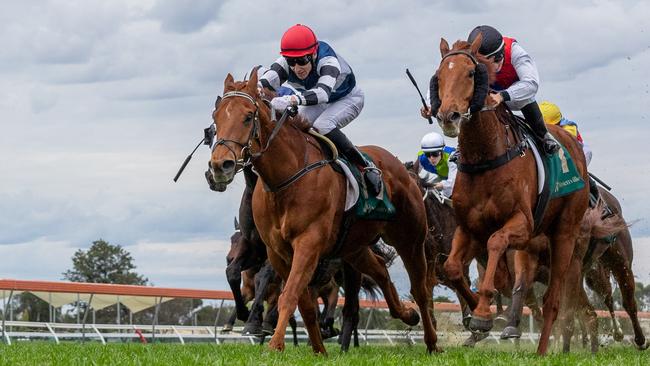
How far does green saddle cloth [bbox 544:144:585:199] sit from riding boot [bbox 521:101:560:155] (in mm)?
96

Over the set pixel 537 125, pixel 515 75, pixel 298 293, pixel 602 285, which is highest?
pixel 515 75

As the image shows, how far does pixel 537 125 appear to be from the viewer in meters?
8.69

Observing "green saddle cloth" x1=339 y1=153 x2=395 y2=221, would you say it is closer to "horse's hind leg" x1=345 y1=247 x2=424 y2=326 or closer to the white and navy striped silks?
the white and navy striped silks

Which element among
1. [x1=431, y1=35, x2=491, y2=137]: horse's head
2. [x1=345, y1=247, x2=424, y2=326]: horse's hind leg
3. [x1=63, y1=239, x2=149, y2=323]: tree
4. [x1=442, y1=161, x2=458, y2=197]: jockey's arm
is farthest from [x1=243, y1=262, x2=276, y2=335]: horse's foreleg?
[x1=63, y1=239, x2=149, y2=323]: tree

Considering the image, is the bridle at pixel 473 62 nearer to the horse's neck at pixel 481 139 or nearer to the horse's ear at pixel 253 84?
the horse's neck at pixel 481 139

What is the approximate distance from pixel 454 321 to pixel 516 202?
328 inches

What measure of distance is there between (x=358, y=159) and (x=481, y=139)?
4.27 ft

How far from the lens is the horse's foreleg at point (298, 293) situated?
7.46 metres

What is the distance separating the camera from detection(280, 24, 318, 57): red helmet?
8.84 metres

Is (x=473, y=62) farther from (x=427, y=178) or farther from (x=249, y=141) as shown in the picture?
(x=427, y=178)

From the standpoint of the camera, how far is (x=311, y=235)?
7.96 meters

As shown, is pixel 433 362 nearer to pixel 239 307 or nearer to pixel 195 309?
pixel 239 307

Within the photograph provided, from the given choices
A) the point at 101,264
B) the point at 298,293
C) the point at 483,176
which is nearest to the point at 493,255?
the point at 483,176

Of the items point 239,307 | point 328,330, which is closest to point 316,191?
point 239,307
